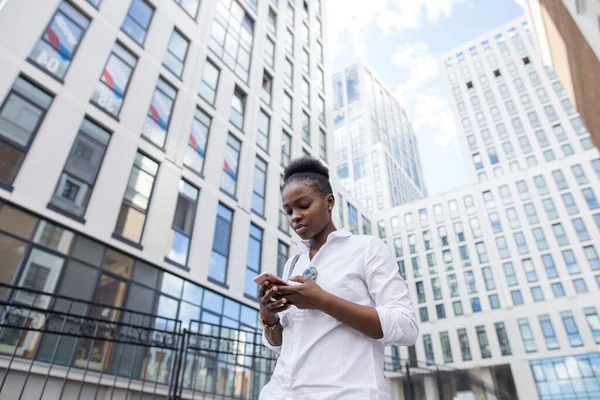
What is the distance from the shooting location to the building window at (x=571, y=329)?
141ft

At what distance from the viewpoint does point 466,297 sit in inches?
2005

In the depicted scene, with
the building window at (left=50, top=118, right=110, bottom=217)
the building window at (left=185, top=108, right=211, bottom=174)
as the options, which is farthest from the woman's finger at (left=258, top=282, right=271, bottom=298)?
the building window at (left=185, top=108, right=211, bottom=174)

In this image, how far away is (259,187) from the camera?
71.1 ft

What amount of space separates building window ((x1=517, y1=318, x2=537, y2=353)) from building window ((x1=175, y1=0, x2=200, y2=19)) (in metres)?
46.2

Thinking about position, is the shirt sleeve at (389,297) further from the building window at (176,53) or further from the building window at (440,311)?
the building window at (440,311)

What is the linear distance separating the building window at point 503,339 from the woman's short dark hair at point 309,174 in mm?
52542

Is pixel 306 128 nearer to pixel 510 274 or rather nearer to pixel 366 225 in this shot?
pixel 366 225

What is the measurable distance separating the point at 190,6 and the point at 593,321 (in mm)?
48228

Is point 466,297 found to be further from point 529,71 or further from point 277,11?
point 277,11

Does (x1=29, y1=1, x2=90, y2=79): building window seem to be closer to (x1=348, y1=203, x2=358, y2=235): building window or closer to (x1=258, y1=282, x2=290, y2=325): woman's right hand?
(x1=258, y1=282, x2=290, y2=325): woman's right hand

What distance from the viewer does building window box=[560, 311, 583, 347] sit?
42.9 m

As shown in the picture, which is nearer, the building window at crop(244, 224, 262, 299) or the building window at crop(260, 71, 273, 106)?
the building window at crop(244, 224, 262, 299)

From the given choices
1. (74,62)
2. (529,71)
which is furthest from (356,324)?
(529,71)

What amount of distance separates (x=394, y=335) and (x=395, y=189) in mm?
85959
